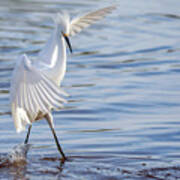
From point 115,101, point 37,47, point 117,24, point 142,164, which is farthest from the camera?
point 117,24

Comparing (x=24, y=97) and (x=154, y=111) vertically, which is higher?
(x=24, y=97)

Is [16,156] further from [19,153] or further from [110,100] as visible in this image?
[110,100]

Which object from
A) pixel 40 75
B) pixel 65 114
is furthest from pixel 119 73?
pixel 40 75

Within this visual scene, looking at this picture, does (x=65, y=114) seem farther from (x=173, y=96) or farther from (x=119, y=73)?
(x=119, y=73)

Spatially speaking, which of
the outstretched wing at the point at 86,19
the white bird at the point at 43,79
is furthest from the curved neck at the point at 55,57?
the outstretched wing at the point at 86,19

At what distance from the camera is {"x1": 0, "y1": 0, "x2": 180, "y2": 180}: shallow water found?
6426 mm

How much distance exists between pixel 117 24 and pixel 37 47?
115 inches

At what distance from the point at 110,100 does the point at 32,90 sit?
3340 millimetres

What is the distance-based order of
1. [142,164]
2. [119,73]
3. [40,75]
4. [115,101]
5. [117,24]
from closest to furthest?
[40,75] < [142,164] < [115,101] < [119,73] < [117,24]

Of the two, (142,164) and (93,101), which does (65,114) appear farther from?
(142,164)

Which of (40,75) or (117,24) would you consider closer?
(40,75)

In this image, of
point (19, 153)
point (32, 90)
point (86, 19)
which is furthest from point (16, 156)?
point (86, 19)

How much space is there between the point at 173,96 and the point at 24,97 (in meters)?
3.77

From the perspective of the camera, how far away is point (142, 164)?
638 centimetres
